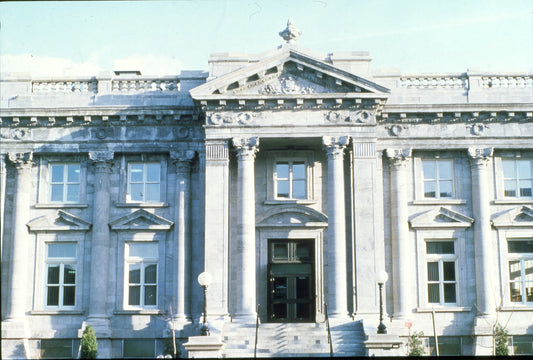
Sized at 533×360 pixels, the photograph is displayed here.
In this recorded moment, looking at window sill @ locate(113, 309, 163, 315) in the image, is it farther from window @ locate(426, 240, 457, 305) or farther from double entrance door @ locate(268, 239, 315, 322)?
window @ locate(426, 240, 457, 305)

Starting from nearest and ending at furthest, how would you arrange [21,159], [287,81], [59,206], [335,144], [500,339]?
[500,339] → [335,144] → [287,81] → [59,206] → [21,159]

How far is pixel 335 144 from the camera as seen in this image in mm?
25688

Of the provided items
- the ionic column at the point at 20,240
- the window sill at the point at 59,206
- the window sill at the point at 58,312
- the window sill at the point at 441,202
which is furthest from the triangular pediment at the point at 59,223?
the window sill at the point at 441,202

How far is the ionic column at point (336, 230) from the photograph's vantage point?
2462 cm

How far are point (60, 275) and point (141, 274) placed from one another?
338cm

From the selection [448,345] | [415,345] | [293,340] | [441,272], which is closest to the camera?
[293,340]

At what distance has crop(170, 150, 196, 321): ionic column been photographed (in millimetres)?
26480

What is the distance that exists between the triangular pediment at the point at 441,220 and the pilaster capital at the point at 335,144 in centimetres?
443

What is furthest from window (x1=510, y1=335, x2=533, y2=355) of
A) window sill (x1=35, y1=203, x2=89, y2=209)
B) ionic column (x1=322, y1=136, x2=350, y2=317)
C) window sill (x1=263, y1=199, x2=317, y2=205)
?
window sill (x1=35, y1=203, x2=89, y2=209)

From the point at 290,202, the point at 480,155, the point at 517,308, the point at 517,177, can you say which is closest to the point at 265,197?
the point at 290,202

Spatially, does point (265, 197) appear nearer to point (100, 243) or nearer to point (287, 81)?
point (287, 81)

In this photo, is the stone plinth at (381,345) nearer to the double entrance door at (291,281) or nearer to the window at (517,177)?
the double entrance door at (291,281)

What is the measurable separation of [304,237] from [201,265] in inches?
169

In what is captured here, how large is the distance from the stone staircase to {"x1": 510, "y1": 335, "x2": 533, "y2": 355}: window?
6.91m
